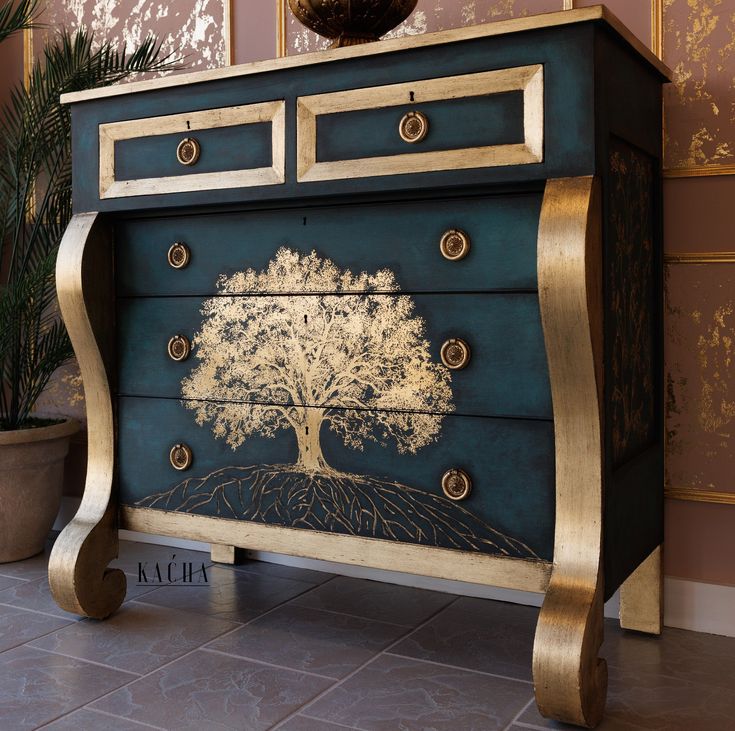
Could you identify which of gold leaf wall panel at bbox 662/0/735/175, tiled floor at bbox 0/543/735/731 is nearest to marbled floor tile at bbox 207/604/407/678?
tiled floor at bbox 0/543/735/731

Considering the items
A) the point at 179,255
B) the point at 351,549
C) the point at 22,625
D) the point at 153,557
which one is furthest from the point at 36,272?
the point at 351,549

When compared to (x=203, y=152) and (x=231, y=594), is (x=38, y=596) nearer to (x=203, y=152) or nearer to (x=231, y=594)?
(x=231, y=594)

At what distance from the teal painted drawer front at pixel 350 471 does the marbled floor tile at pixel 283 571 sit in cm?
54

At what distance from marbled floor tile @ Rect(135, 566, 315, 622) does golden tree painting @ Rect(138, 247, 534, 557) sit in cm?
32

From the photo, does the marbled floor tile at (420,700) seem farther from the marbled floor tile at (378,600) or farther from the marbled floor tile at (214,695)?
the marbled floor tile at (378,600)

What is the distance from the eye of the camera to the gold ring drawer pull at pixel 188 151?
1874 mm

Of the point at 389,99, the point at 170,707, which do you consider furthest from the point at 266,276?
the point at 170,707

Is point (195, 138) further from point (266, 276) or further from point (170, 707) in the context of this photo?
point (170, 707)

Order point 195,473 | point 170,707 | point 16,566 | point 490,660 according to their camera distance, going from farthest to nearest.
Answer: point 16,566, point 195,473, point 490,660, point 170,707

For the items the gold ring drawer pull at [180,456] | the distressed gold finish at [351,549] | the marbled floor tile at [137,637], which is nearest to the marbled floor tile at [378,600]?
the marbled floor tile at [137,637]

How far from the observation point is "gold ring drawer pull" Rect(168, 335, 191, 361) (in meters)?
1.97

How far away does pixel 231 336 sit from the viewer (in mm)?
1915

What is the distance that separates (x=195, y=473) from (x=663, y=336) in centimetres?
109

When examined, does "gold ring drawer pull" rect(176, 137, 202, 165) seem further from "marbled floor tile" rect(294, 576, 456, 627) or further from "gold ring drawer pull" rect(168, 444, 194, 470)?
"marbled floor tile" rect(294, 576, 456, 627)
